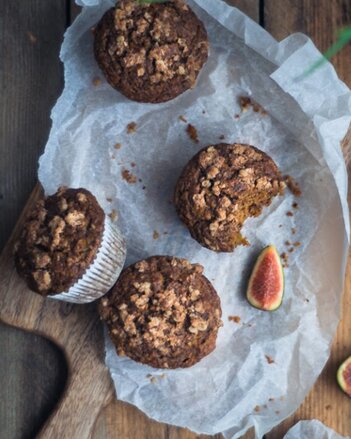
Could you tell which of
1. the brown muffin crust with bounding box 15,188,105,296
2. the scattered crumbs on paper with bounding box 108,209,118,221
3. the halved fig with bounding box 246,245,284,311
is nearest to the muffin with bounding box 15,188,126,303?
the brown muffin crust with bounding box 15,188,105,296

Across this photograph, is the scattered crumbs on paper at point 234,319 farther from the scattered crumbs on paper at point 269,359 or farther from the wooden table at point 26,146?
the wooden table at point 26,146

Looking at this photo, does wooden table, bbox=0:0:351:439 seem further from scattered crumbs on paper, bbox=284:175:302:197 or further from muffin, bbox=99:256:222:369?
scattered crumbs on paper, bbox=284:175:302:197

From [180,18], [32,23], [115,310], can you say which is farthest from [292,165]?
[32,23]

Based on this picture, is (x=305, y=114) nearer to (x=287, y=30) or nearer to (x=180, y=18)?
(x=287, y=30)

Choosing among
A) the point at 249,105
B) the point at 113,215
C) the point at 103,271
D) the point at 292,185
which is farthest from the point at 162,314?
the point at 249,105

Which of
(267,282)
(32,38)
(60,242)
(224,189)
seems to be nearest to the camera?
(60,242)

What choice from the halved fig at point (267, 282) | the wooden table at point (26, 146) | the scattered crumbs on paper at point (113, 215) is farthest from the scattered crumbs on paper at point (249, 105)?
the wooden table at point (26, 146)

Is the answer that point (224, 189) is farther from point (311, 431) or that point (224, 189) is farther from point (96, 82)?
point (311, 431)
